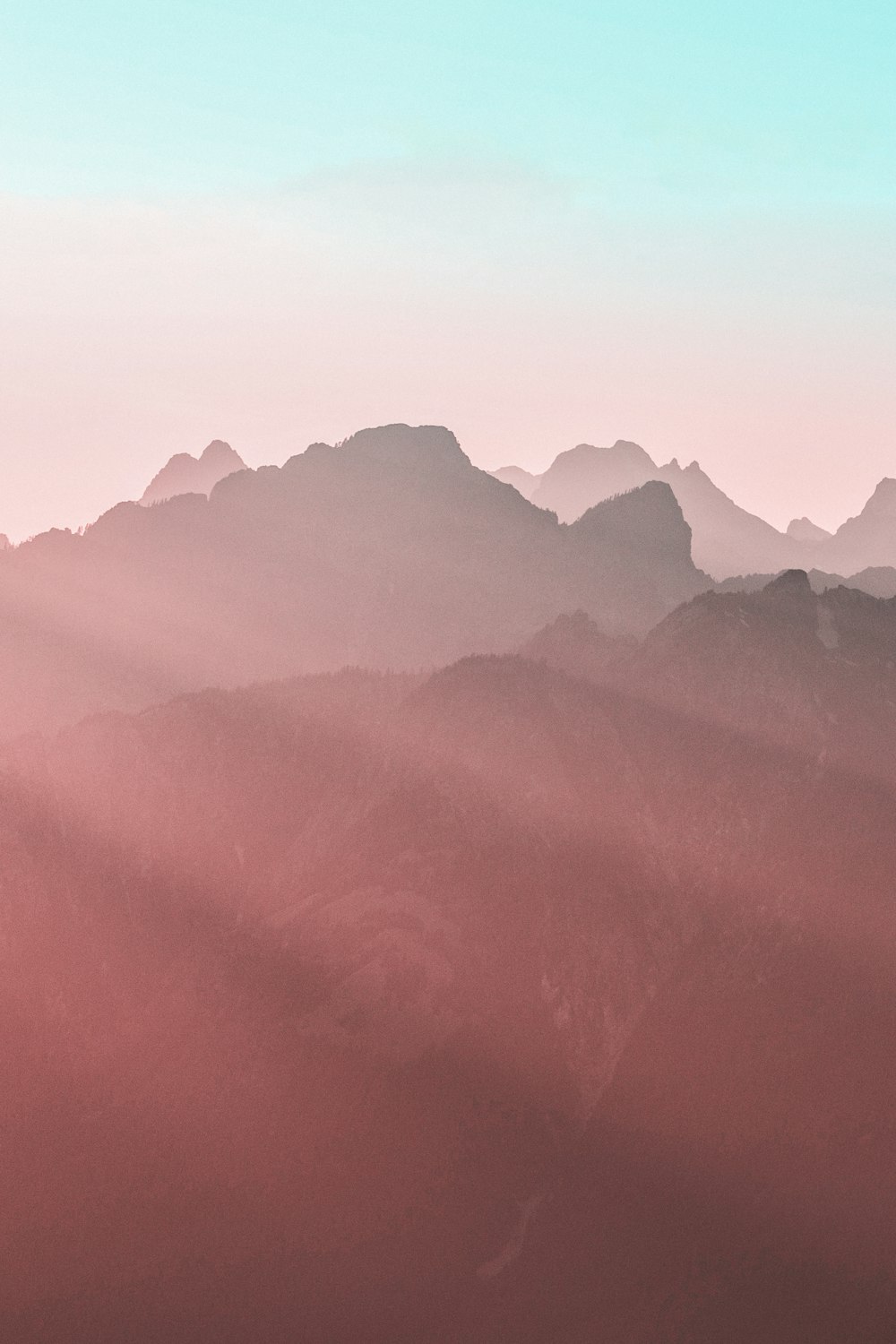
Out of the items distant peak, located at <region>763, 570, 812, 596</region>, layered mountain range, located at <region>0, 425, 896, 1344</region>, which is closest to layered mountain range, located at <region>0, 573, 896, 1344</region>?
layered mountain range, located at <region>0, 425, 896, 1344</region>

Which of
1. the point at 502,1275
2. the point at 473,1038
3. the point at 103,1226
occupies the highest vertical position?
the point at 473,1038

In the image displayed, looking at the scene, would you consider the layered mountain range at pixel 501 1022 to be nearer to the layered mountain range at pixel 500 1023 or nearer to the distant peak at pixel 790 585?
the layered mountain range at pixel 500 1023

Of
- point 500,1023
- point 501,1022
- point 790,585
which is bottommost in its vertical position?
point 500,1023

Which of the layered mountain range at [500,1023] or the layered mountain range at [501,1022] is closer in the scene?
the layered mountain range at [500,1023]

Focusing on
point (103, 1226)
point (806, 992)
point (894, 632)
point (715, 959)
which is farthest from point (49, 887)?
point (894, 632)

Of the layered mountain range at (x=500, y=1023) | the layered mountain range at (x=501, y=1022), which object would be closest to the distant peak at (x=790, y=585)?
the layered mountain range at (x=501, y=1022)

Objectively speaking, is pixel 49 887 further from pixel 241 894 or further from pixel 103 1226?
pixel 103 1226

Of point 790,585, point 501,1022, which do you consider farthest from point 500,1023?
point 790,585

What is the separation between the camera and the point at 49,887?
14100 cm

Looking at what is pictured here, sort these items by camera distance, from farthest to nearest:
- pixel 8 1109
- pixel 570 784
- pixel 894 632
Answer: pixel 894 632
pixel 570 784
pixel 8 1109

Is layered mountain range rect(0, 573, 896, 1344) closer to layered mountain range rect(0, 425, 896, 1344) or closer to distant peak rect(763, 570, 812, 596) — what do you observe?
layered mountain range rect(0, 425, 896, 1344)

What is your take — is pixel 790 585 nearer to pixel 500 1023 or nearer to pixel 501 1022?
pixel 501 1022

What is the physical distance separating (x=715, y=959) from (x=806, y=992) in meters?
9.37

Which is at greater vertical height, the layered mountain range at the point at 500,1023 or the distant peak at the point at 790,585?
the distant peak at the point at 790,585
